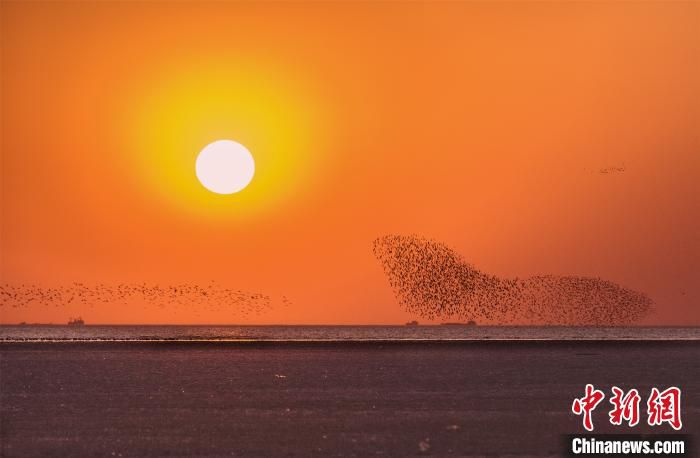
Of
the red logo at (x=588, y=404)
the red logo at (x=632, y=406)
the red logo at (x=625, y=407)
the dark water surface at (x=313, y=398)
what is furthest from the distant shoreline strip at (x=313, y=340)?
the red logo at (x=625, y=407)

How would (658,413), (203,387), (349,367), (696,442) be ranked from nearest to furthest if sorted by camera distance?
1. (696,442)
2. (658,413)
3. (203,387)
4. (349,367)

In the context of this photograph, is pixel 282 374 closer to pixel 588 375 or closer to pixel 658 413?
pixel 588 375

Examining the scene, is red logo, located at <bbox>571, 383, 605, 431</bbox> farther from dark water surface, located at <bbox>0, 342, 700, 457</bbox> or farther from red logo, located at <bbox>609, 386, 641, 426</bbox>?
Result: red logo, located at <bbox>609, 386, 641, 426</bbox>

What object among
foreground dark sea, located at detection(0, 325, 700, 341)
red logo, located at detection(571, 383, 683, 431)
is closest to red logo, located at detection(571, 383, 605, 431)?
red logo, located at detection(571, 383, 683, 431)

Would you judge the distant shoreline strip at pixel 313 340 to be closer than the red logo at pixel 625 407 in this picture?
No

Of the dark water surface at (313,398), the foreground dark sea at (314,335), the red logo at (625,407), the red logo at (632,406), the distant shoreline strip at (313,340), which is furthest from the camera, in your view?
the foreground dark sea at (314,335)

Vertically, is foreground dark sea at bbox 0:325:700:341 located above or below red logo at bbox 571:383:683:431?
above

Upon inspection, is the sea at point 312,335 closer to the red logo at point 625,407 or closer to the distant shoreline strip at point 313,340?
the distant shoreline strip at point 313,340

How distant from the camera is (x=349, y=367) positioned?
21500 mm

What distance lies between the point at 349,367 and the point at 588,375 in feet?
17.8

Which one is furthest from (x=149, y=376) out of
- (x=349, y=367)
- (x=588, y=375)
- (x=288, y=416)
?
(x=588, y=375)

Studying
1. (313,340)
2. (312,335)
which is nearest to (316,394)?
(313,340)

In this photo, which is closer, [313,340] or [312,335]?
[313,340]

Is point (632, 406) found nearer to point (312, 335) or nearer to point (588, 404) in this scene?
point (588, 404)
